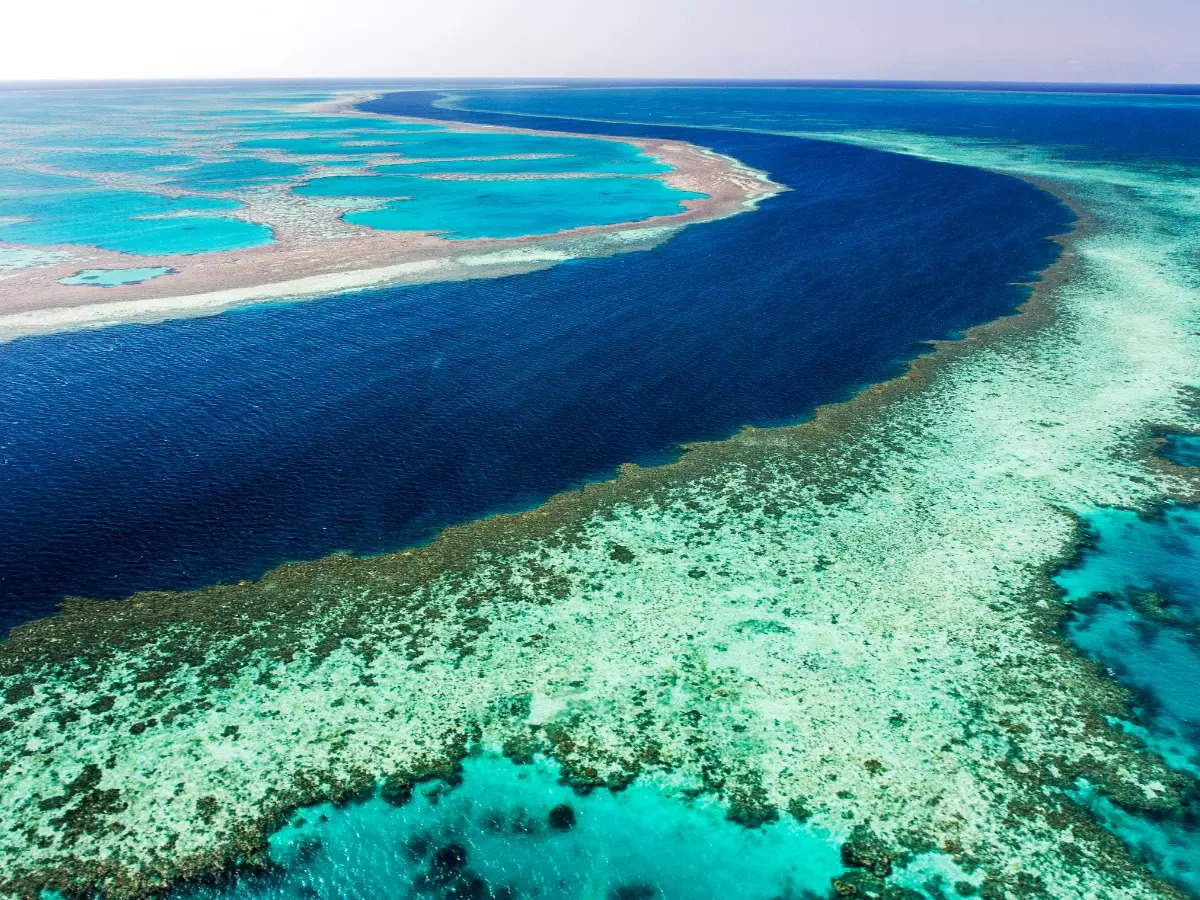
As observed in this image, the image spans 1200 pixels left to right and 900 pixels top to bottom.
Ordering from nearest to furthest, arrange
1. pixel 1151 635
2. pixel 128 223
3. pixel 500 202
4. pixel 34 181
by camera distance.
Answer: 1. pixel 1151 635
2. pixel 128 223
3. pixel 500 202
4. pixel 34 181

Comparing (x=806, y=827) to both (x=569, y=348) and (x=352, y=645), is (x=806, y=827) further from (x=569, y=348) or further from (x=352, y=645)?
(x=569, y=348)

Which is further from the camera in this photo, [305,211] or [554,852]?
[305,211]

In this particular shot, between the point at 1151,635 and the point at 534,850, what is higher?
the point at 1151,635

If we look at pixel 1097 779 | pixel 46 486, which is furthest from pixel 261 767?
pixel 1097 779

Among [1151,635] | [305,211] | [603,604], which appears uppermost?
[305,211]

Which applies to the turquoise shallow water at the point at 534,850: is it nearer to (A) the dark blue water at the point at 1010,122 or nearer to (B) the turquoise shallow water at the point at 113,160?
(B) the turquoise shallow water at the point at 113,160

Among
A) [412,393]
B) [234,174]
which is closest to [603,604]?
[412,393]

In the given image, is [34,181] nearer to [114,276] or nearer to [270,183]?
[270,183]

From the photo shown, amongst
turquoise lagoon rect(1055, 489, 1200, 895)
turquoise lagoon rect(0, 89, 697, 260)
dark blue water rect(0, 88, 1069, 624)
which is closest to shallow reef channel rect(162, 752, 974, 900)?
turquoise lagoon rect(1055, 489, 1200, 895)
